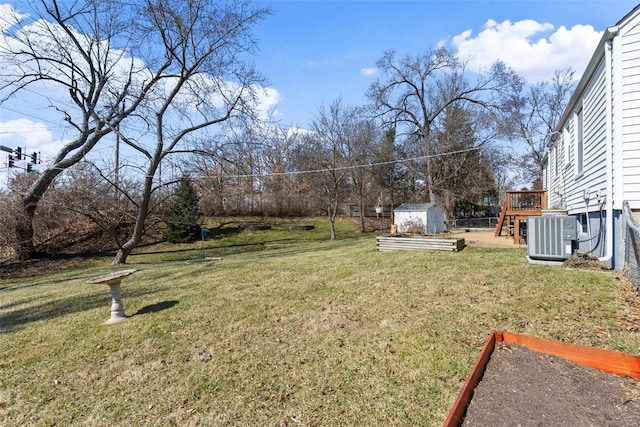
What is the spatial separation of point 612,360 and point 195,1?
1492cm

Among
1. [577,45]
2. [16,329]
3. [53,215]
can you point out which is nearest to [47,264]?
[53,215]

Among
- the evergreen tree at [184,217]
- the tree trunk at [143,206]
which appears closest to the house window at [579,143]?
the tree trunk at [143,206]

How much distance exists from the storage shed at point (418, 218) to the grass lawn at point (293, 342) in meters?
12.0

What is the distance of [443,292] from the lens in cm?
492

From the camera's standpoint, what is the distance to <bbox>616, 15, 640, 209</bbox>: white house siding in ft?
15.4

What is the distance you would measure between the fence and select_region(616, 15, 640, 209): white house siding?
27cm

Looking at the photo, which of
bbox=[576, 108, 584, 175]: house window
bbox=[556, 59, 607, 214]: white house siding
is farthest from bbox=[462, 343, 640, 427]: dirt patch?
bbox=[576, 108, 584, 175]: house window

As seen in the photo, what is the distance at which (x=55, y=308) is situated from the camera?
5965 millimetres

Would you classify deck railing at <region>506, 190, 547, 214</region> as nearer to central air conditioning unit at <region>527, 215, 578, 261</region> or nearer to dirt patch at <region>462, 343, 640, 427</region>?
central air conditioning unit at <region>527, 215, 578, 261</region>

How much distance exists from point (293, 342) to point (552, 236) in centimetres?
498

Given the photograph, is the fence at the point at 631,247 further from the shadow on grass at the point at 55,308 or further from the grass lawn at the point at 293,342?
the shadow on grass at the point at 55,308

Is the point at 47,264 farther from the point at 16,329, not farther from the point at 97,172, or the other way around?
the point at 16,329

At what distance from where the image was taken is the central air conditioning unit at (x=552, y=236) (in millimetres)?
5677

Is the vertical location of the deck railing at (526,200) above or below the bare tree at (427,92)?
below
